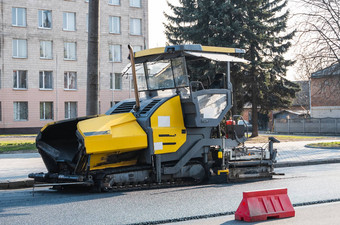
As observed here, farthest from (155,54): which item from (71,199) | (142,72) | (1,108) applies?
(1,108)

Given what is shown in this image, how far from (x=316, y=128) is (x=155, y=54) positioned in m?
40.1

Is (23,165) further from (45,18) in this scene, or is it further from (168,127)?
(45,18)

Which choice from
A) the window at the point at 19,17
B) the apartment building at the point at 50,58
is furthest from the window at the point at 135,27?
the window at the point at 19,17

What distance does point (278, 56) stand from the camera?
116 feet

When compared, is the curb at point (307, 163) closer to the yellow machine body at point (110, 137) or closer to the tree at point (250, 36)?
the yellow machine body at point (110, 137)

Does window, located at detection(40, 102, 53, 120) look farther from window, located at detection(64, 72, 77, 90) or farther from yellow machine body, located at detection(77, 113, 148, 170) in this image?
yellow machine body, located at detection(77, 113, 148, 170)

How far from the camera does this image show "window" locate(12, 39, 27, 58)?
4662 cm

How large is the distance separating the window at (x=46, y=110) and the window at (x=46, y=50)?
4.37 m

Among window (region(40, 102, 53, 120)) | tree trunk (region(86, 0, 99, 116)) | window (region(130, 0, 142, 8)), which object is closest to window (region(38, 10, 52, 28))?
window (region(40, 102, 53, 120))

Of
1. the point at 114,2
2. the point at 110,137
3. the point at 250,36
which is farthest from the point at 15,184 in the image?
the point at 114,2

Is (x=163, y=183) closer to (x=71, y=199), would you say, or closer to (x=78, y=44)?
(x=71, y=199)

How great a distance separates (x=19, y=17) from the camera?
1845 inches

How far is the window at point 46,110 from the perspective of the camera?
4809cm

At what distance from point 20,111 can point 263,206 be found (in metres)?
42.1
